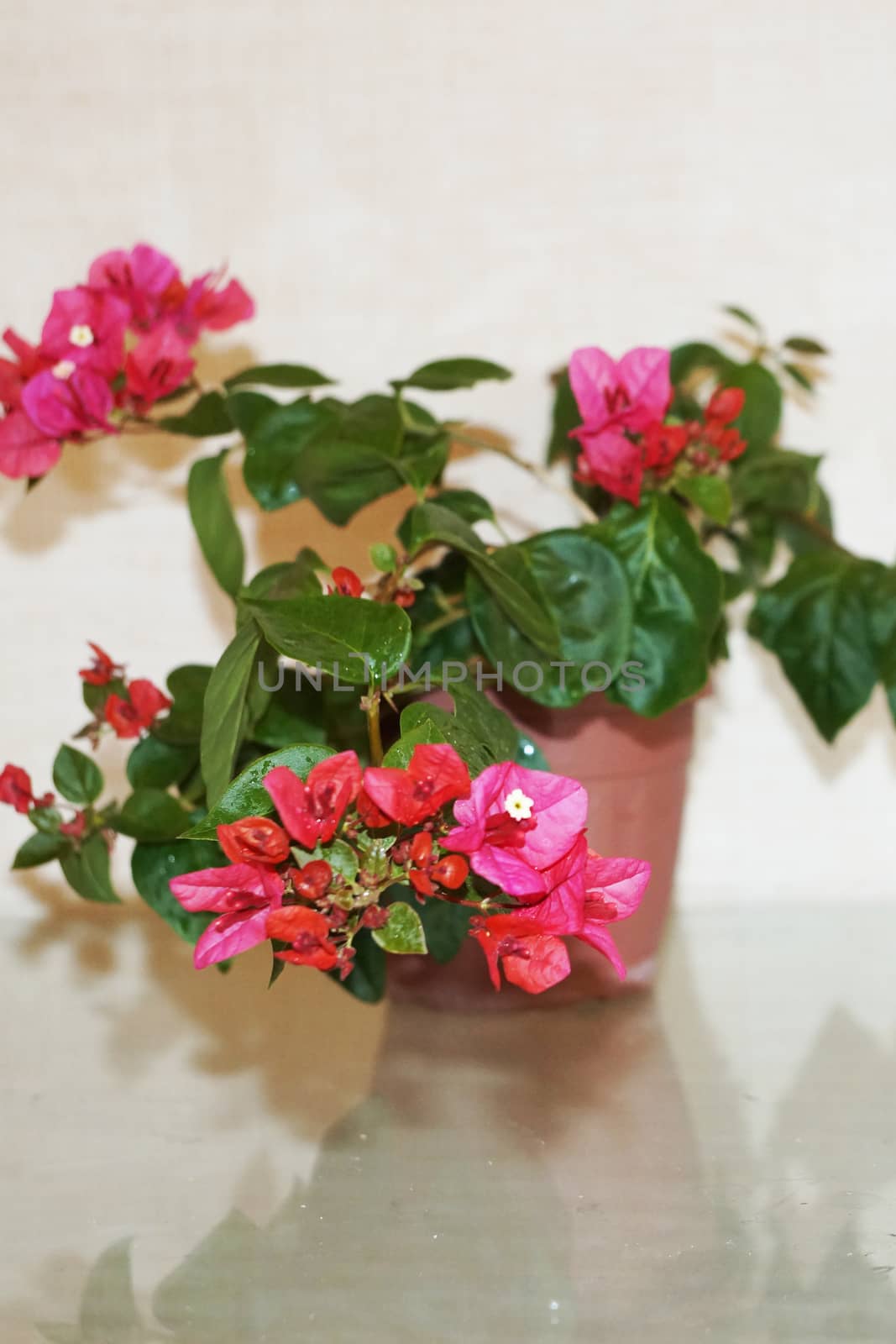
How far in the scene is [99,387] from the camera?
80 centimetres

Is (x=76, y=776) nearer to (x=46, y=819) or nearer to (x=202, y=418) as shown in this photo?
(x=46, y=819)

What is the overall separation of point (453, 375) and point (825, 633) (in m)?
0.32

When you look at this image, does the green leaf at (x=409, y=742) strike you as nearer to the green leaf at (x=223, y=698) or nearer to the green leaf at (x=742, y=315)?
the green leaf at (x=223, y=698)

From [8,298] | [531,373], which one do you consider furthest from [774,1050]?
[8,298]

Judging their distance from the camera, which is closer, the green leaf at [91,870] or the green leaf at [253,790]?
→ the green leaf at [253,790]

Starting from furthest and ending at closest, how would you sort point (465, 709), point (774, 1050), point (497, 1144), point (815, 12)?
point (815, 12)
point (774, 1050)
point (497, 1144)
point (465, 709)

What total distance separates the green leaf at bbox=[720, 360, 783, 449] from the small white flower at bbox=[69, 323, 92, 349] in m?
0.48

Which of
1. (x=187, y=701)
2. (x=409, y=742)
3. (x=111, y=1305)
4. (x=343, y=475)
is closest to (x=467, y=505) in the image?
(x=343, y=475)

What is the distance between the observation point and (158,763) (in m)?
0.81

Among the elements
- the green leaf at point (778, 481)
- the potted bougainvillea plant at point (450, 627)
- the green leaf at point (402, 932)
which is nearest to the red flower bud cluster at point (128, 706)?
the potted bougainvillea plant at point (450, 627)

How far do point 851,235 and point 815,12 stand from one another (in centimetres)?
18

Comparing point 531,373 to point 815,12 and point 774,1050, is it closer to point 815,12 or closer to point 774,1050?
point 815,12

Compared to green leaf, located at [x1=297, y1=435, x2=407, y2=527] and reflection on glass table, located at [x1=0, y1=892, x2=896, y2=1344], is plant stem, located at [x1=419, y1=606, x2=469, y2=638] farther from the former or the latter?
reflection on glass table, located at [x1=0, y1=892, x2=896, y2=1344]

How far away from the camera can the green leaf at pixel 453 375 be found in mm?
832
